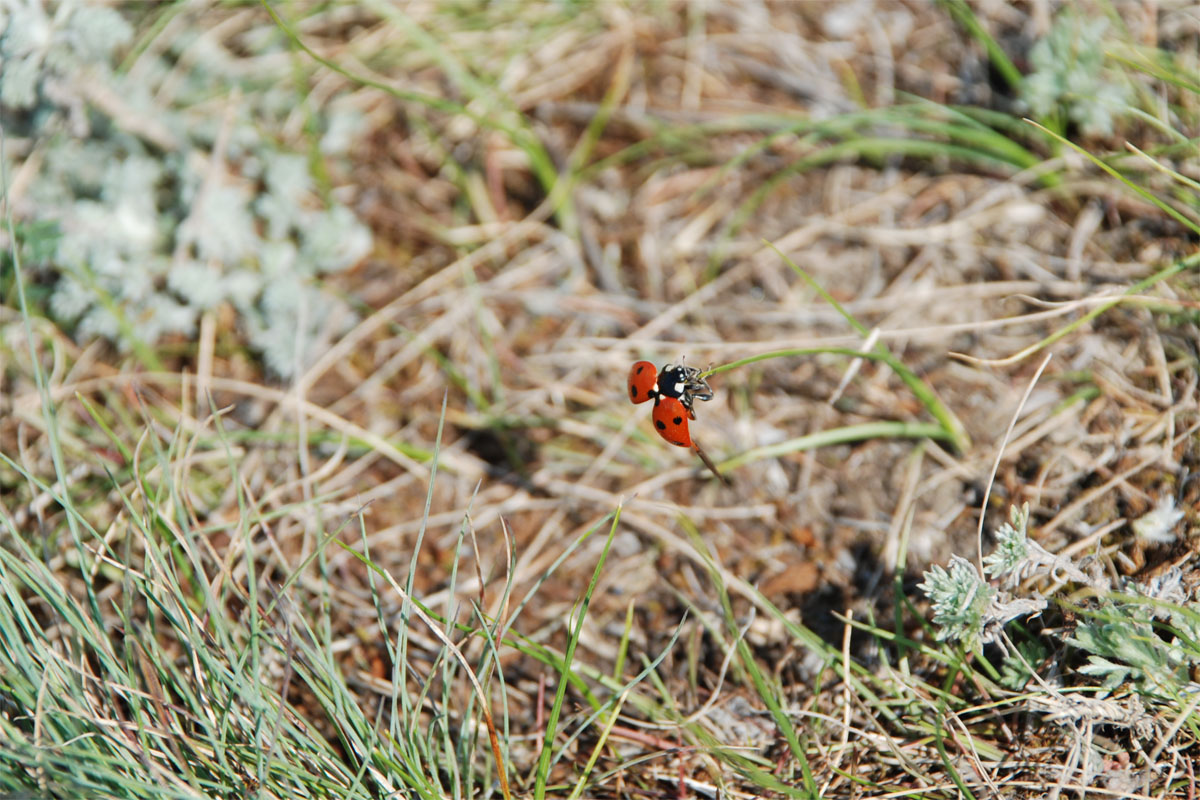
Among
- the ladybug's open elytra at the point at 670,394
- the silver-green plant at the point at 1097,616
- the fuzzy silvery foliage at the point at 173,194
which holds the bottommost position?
the silver-green plant at the point at 1097,616

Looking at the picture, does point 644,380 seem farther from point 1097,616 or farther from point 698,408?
point 1097,616

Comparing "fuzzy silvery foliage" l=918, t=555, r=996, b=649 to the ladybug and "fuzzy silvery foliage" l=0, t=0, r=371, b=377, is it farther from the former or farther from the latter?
"fuzzy silvery foliage" l=0, t=0, r=371, b=377

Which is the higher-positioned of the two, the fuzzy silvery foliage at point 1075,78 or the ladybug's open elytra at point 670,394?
the fuzzy silvery foliage at point 1075,78

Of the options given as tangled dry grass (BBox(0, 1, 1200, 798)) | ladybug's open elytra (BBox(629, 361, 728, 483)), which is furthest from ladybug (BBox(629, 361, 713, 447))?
tangled dry grass (BBox(0, 1, 1200, 798))

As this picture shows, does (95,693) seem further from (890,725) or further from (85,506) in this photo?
(890,725)

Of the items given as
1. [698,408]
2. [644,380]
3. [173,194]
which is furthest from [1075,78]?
[173,194]

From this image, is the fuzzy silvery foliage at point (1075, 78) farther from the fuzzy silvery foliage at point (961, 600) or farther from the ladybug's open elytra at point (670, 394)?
the fuzzy silvery foliage at point (961, 600)

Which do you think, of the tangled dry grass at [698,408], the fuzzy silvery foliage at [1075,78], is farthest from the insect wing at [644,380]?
the fuzzy silvery foliage at [1075,78]
